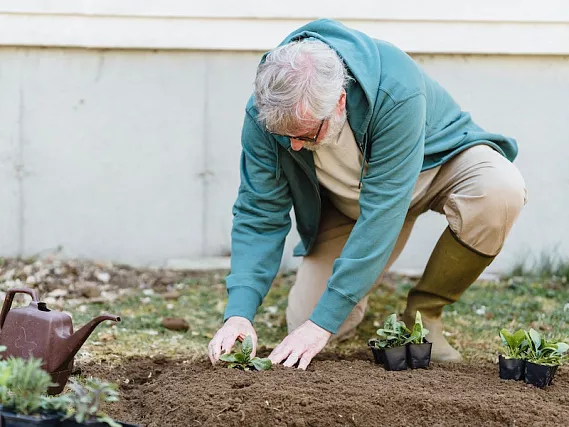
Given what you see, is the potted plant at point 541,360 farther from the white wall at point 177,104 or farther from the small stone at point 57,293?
the small stone at point 57,293

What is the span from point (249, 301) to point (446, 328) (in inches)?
A: 50.1

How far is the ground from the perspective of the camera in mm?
2578

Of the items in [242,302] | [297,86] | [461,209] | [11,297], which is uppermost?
[297,86]

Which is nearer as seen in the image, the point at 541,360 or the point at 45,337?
the point at 45,337

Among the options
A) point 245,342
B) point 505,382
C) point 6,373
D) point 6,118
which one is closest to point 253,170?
point 245,342

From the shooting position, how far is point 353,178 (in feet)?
11.1

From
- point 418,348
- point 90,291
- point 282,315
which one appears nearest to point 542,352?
point 418,348

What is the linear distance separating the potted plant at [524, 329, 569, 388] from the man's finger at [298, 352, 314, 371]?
2.46 feet

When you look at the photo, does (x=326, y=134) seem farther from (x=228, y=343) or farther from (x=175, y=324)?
(x=175, y=324)

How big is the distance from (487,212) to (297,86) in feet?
3.24

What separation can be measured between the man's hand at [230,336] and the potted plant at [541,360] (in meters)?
0.96

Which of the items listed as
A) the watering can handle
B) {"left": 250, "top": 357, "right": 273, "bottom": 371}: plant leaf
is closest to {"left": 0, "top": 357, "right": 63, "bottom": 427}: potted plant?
the watering can handle

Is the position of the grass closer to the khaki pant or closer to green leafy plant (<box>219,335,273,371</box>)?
the khaki pant

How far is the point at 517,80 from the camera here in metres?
5.07
